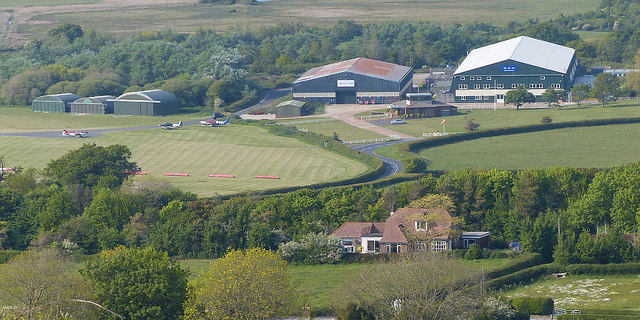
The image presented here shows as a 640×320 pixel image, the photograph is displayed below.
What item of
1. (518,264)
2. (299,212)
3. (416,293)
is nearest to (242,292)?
(416,293)

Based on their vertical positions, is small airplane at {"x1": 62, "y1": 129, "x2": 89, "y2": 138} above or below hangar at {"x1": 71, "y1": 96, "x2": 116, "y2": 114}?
below

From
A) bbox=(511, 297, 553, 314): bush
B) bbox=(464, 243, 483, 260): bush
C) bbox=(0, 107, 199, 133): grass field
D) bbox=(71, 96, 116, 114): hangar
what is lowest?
bbox=(464, 243, 483, 260): bush

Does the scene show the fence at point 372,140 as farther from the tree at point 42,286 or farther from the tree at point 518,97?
the tree at point 42,286

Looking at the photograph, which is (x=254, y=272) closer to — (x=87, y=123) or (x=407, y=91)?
(x=87, y=123)

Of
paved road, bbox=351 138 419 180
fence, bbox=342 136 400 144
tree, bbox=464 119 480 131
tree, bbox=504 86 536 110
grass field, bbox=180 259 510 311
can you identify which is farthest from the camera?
tree, bbox=504 86 536 110

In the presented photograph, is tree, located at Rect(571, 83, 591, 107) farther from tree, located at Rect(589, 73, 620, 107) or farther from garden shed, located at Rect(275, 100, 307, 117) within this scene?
garden shed, located at Rect(275, 100, 307, 117)

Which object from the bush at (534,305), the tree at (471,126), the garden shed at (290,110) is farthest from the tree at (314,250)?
the garden shed at (290,110)

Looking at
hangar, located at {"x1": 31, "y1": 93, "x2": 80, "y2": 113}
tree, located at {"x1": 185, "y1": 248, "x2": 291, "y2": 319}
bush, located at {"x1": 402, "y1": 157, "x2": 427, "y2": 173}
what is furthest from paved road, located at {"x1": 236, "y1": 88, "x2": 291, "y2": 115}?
tree, located at {"x1": 185, "y1": 248, "x2": 291, "y2": 319}

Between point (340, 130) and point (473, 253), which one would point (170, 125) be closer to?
point (340, 130)
